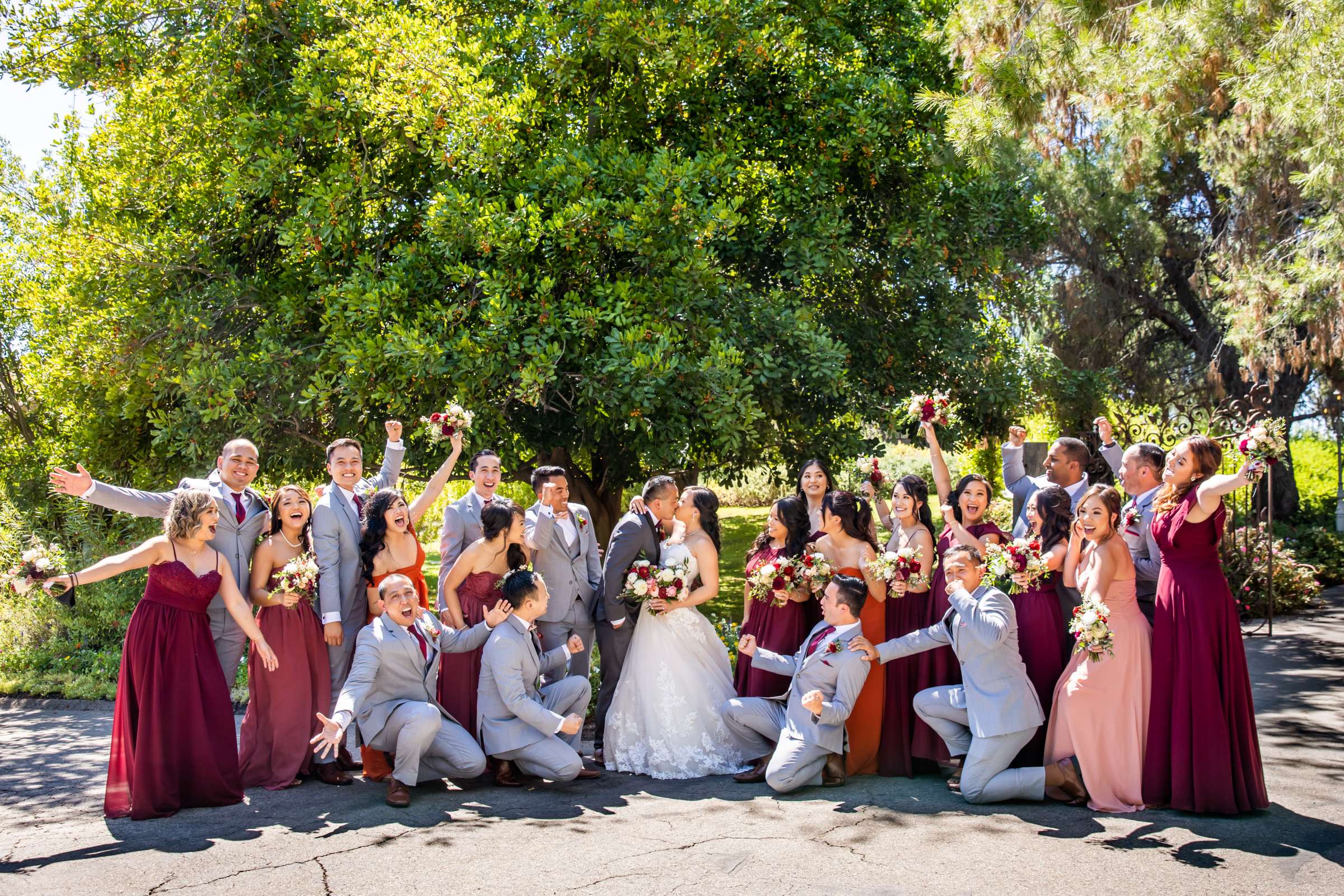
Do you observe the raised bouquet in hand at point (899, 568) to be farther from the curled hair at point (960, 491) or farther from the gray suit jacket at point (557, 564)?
the gray suit jacket at point (557, 564)

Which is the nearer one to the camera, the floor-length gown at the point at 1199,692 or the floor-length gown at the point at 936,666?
the floor-length gown at the point at 1199,692

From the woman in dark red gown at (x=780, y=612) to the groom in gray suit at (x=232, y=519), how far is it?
327cm

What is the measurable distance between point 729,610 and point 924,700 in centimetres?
941

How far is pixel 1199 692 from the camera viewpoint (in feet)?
18.6

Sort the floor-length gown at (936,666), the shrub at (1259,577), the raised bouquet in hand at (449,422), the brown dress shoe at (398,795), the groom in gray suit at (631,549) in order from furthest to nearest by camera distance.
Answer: the shrub at (1259,577) → the raised bouquet in hand at (449,422) → the groom in gray suit at (631,549) → the floor-length gown at (936,666) → the brown dress shoe at (398,795)

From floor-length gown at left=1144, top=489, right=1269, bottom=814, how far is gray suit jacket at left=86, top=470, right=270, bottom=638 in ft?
17.9

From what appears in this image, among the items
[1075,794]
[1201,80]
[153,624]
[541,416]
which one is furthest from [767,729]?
[1201,80]

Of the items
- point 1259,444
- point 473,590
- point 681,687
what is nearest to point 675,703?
point 681,687

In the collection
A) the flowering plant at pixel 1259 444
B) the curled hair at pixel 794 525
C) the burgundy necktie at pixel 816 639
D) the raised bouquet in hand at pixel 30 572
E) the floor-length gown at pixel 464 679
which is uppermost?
the flowering plant at pixel 1259 444

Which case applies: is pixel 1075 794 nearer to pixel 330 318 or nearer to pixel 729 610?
pixel 330 318

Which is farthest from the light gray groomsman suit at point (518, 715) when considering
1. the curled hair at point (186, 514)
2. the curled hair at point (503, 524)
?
the curled hair at point (186, 514)

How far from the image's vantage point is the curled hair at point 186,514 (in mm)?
6082

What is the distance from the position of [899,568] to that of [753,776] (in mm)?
1576

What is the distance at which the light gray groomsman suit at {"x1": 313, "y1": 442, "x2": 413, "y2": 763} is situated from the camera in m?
6.87
